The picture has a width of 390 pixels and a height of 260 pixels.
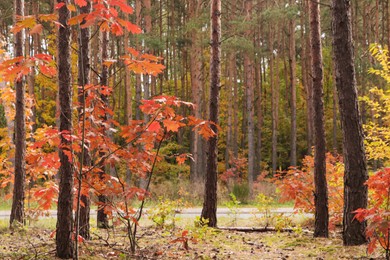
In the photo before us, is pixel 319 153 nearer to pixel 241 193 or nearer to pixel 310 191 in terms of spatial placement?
pixel 310 191

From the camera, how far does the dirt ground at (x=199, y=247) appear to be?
5570mm

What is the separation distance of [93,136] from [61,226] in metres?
1.05

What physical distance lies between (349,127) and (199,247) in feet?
9.16

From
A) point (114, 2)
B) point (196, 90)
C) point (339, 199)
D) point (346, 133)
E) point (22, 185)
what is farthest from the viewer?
point (196, 90)

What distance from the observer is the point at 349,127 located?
6270 millimetres

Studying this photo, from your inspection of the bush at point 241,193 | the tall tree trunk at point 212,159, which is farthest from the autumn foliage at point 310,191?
the bush at point 241,193

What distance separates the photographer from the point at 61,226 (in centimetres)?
484

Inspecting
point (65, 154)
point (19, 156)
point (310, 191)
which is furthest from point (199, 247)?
point (19, 156)

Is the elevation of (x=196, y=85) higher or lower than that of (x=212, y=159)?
higher

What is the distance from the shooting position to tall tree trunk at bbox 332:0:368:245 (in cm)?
620

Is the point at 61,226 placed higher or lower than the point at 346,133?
lower

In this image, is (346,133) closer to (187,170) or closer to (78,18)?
(78,18)

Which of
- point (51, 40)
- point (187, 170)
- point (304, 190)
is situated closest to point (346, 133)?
point (304, 190)

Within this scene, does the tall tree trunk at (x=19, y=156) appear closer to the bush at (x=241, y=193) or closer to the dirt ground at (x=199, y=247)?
the dirt ground at (x=199, y=247)
